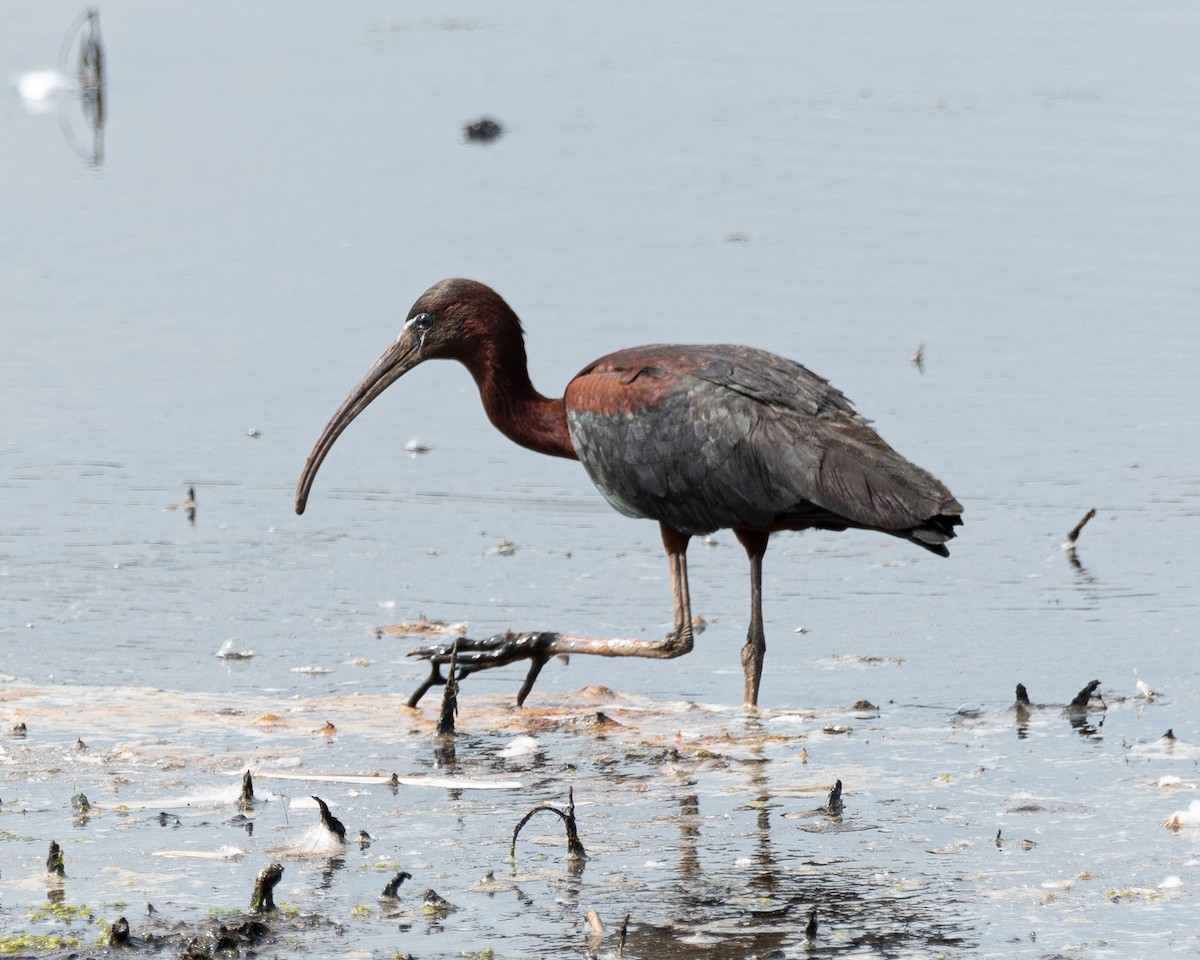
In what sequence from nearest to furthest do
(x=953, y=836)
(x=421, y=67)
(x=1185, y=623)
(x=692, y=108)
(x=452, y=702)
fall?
(x=953, y=836) < (x=452, y=702) < (x=1185, y=623) < (x=692, y=108) < (x=421, y=67)

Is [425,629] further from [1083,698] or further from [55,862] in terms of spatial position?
[55,862]

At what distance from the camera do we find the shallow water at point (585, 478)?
562 centimetres

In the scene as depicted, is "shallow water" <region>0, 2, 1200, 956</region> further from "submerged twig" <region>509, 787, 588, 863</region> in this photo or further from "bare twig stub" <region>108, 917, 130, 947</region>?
"bare twig stub" <region>108, 917, 130, 947</region>

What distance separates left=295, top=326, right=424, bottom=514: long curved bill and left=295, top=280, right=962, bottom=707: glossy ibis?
0.45 feet

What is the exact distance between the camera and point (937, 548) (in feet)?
23.9

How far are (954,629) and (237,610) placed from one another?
9.25ft

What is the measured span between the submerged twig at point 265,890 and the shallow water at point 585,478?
119 millimetres

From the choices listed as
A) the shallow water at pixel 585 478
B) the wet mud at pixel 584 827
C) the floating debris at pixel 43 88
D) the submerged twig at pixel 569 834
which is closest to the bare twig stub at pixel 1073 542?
the shallow water at pixel 585 478

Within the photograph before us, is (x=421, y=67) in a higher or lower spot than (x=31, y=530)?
higher

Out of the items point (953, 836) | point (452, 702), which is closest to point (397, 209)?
point (452, 702)

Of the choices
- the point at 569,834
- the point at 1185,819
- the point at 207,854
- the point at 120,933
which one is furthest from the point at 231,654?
the point at 1185,819

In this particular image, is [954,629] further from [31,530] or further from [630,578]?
[31,530]

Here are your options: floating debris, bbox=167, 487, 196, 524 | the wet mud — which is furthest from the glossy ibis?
floating debris, bbox=167, 487, 196, 524

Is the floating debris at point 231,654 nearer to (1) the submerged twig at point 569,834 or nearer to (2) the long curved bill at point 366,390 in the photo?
(2) the long curved bill at point 366,390
